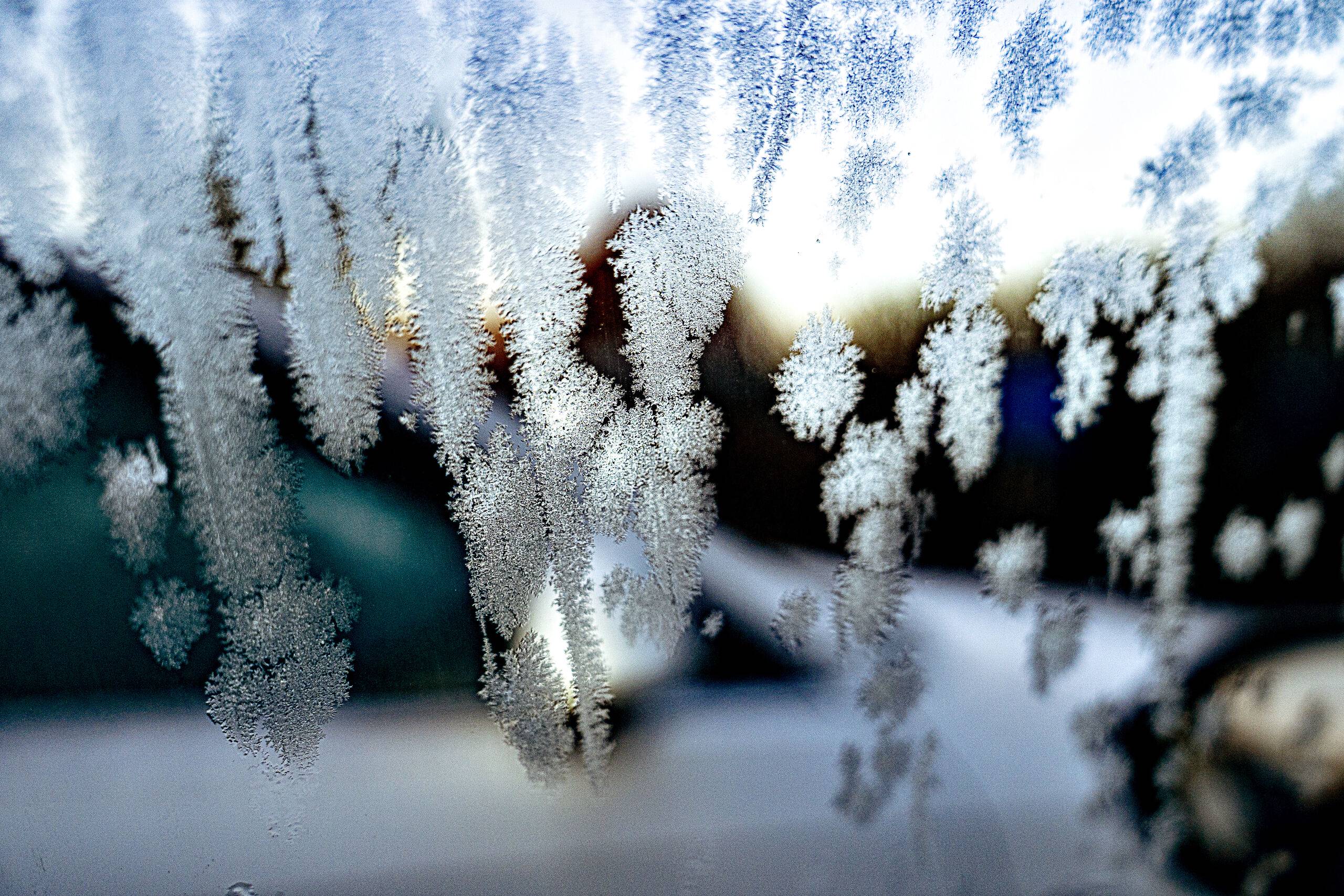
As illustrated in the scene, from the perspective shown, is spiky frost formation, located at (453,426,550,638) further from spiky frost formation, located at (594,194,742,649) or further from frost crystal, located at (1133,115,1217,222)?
frost crystal, located at (1133,115,1217,222)

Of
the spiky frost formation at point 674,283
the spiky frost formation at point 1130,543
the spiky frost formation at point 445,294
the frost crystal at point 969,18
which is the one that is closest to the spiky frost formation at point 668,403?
the spiky frost formation at point 674,283

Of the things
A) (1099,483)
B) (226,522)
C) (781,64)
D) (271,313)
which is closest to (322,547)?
(226,522)

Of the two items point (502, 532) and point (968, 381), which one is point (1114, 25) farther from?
point (502, 532)

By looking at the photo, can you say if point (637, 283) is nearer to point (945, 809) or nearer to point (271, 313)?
point (271, 313)

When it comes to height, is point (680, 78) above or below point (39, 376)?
above

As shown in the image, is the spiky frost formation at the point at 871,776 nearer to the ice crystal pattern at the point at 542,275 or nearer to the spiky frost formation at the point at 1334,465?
the ice crystal pattern at the point at 542,275

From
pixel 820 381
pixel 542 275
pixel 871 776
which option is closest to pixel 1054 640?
pixel 871 776

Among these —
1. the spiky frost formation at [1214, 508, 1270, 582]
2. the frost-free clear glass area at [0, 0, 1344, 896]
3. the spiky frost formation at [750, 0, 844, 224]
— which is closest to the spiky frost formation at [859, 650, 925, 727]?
the frost-free clear glass area at [0, 0, 1344, 896]
